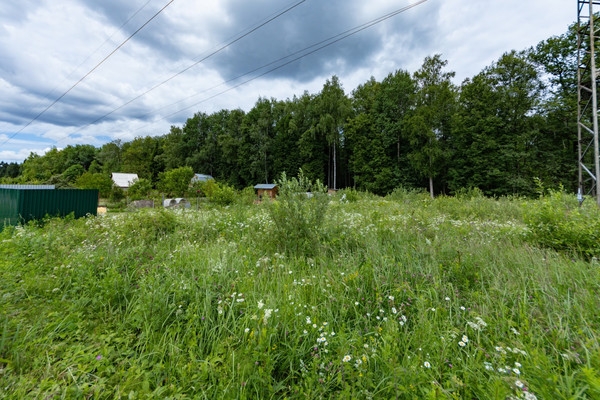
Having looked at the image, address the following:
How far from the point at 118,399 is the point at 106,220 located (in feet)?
21.5

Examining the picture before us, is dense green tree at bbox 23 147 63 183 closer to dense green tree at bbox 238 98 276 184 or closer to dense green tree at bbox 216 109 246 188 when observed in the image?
dense green tree at bbox 216 109 246 188

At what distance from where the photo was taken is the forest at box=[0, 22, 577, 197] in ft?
65.2

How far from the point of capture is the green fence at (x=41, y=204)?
23.2ft

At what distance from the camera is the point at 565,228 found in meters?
3.52

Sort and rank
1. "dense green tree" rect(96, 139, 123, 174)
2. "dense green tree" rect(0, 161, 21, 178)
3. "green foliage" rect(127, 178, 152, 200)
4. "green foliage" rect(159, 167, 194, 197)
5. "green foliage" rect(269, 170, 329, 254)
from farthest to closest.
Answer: "dense green tree" rect(0, 161, 21, 178) < "dense green tree" rect(96, 139, 123, 174) < "green foliage" rect(159, 167, 194, 197) < "green foliage" rect(127, 178, 152, 200) < "green foliage" rect(269, 170, 329, 254)

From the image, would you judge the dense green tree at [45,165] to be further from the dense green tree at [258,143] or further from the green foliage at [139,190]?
the dense green tree at [258,143]

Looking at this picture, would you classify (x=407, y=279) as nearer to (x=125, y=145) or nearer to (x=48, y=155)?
(x=125, y=145)

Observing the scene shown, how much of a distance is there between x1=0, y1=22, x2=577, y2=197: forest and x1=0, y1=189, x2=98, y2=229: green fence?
18432 millimetres

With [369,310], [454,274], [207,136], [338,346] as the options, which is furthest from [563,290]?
[207,136]

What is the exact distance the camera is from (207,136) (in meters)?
44.8

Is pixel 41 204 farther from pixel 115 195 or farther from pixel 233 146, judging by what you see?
pixel 233 146

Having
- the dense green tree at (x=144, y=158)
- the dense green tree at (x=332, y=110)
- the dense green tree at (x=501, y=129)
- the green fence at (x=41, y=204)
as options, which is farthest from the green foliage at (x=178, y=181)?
the dense green tree at (x=501, y=129)

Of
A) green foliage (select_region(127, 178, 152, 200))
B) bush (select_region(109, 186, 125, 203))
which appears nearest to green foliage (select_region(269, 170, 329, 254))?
green foliage (select_region(127, 178, 152, 200))

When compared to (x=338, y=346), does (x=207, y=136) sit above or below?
above
